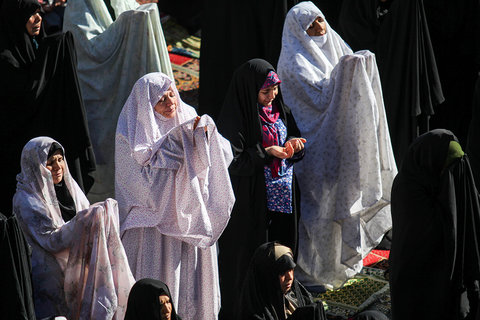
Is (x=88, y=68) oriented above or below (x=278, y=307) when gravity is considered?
above

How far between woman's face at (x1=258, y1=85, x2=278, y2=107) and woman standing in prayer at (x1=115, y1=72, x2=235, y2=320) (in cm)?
57

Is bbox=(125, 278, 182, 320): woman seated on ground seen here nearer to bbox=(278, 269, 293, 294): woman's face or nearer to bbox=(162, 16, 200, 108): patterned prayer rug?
bbox=(278, 269, 293, 294): woman's face

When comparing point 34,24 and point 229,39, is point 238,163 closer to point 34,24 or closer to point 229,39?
point 34,24

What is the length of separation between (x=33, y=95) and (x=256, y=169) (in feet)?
5.10

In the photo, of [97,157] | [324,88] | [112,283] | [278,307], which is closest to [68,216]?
[112,283]

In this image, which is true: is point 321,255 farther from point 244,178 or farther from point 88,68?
point 88,68

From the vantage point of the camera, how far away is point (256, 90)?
6535 mm

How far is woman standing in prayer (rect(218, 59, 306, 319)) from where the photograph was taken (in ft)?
21.4

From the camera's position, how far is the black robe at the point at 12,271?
498 cm

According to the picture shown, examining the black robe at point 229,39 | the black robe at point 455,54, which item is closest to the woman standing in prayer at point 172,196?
the black robe at point 229,39

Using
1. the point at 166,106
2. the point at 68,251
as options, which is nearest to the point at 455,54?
the point at 166,106

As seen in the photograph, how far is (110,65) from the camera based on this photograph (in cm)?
745

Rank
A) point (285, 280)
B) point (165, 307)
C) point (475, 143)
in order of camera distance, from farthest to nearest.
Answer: point (475, 143) < point (285, 280) < point (165, 307)

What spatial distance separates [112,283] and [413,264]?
156 centimetres
